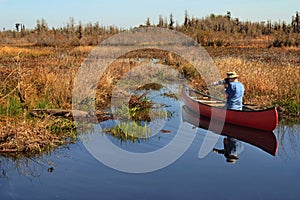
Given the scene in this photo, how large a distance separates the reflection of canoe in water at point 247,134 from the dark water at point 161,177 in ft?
0.92

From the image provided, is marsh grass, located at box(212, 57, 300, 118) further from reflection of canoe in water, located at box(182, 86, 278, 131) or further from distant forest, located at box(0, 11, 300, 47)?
distant forest, located at box(0, 11, 300, 47)

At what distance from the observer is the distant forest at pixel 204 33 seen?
139ft

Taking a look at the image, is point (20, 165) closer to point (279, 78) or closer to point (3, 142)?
point (3, 142)

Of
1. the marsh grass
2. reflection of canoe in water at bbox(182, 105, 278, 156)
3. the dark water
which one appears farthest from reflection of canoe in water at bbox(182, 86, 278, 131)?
the marsh grass

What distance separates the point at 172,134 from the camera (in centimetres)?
1066


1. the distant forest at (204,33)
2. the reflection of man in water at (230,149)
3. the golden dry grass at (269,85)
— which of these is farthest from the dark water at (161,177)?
the distant forest at (204,33)

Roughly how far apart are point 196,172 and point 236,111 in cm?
370

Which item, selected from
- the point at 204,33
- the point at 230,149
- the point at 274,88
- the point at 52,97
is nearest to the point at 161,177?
the point at 230,149

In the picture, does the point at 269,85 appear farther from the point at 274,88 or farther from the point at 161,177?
the point at 161,177

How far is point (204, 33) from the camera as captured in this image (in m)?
42.5

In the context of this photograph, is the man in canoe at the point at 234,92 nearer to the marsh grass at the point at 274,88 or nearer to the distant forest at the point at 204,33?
the marsh grass at the point at 274,88

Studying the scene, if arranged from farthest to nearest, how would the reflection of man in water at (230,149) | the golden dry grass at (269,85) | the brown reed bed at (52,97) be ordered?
1. the golden dry grass at (269,85)
2. the brown reed bed at (52,97)
3. the reflection of man in water at (230,149)

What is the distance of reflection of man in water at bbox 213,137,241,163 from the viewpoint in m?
8.65

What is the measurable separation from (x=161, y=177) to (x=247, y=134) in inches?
153
